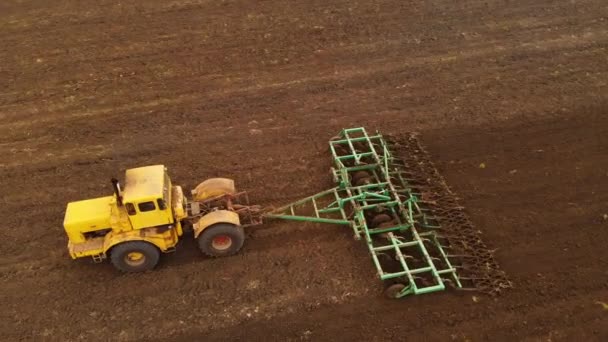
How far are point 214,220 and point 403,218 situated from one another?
3296 mm

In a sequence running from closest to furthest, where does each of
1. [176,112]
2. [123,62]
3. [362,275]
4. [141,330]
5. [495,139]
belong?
[141,330] < [362,275] < [495,139] < [176,112] < [123,62]

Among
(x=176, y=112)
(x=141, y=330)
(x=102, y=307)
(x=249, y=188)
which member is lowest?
(x=141, y=330)

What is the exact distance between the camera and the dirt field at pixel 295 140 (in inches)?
323

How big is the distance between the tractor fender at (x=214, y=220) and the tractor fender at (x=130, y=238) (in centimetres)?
59

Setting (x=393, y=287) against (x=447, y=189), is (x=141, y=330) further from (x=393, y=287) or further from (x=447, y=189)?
(x=447, y=189)

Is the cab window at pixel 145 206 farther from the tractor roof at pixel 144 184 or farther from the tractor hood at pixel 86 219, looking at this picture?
the tractor hood at pixel 86 219

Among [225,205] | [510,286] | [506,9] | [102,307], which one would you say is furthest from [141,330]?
[506,9]

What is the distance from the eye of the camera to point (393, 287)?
26.9 feet

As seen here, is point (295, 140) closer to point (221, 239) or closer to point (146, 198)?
point (221, 239)

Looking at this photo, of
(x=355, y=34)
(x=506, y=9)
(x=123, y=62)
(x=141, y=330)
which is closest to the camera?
(x=141, y=330)

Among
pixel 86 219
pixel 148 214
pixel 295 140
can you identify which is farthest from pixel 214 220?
pixel 295 140

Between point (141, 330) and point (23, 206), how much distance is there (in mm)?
4051

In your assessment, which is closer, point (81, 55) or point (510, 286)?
point (510, 286)

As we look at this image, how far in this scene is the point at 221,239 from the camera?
28.9 ft
